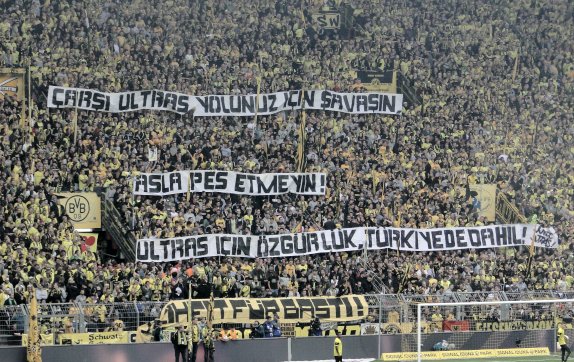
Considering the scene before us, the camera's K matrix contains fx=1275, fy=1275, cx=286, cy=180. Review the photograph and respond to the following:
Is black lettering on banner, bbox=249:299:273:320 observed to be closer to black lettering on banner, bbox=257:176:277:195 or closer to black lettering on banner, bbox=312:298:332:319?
black lettering on banner, bbox=312:298:332:319

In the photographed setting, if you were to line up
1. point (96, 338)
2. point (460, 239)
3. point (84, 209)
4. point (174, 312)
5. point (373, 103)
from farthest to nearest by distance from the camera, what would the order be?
point (373, 103), point (460, 239), point (84, 209), point (174, 312), point (96, 338)

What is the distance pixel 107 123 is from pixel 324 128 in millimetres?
7908

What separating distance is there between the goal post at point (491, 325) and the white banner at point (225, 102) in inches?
437

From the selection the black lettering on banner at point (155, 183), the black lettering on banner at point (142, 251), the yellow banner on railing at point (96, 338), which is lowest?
the yellow banner on railing at point (96, 338)

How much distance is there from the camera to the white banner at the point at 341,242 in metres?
39.8

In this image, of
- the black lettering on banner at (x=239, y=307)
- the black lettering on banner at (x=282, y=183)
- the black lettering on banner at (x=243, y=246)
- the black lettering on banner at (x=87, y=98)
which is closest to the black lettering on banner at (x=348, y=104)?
the black lettering on banner at (x=282, y=183)

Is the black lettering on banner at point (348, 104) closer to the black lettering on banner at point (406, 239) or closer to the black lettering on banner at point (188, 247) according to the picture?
the black lettering on banner at point (406, 239)

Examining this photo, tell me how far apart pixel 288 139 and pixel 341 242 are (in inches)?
193

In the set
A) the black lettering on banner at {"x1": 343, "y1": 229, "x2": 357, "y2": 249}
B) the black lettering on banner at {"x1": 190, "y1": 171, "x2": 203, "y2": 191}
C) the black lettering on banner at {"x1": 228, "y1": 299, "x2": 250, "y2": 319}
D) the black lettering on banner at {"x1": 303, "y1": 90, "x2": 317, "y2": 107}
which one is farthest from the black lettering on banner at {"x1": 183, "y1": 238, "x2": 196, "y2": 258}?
the black lettering on banner at {"x1": 303, "y1": 90, "x2": 317, "y2": 107}

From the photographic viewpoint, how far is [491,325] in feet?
124

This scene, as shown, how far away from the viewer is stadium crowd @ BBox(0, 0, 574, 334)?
3878 centimetres

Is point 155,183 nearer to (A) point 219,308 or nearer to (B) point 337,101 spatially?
(A) point 219,308

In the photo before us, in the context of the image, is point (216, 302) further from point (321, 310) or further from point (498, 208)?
point (498, 208)

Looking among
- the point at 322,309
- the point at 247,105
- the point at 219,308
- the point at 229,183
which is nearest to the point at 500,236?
the point at 229,183
